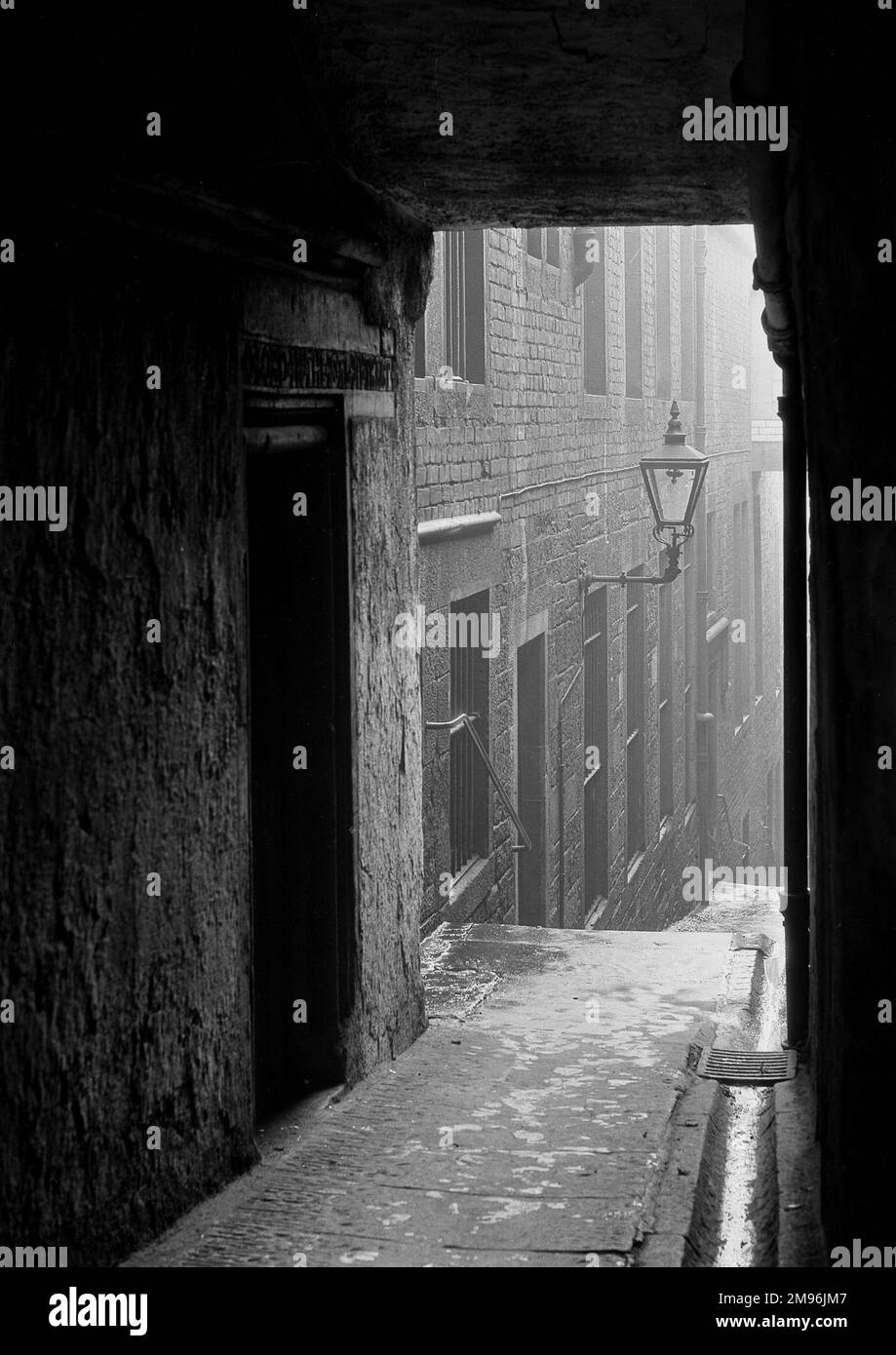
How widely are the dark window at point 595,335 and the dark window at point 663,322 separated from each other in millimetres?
2661

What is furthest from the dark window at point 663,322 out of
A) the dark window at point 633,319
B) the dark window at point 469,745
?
the dark window at point 469,745

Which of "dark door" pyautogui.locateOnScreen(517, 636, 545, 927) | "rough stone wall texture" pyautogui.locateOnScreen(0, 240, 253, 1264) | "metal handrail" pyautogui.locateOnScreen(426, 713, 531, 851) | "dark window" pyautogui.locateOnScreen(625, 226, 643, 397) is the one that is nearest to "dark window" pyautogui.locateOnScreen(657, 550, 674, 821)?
"dark window" pyautogui.locateOnScreen(625, 226, 643, 397)

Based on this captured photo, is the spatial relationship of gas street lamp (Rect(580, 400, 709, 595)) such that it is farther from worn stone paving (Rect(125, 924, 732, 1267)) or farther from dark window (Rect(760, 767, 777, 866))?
dark window (Rect(760, 767, 777, 866))

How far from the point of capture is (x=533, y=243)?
9.70m

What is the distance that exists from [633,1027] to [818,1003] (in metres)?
1.82

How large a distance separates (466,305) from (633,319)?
18.8 ft

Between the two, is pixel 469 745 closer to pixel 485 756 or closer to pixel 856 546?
pixel 485 756

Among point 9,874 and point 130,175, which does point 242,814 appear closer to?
point 9,874

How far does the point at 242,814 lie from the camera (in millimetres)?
3916

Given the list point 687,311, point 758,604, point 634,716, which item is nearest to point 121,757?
point 634,716

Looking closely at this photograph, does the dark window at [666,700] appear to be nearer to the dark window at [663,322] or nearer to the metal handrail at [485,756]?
the dark window at [663,322]

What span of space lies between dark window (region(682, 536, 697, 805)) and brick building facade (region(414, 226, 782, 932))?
0.05 meters

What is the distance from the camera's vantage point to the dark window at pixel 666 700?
14875mm

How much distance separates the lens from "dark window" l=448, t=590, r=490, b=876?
8086 mm
